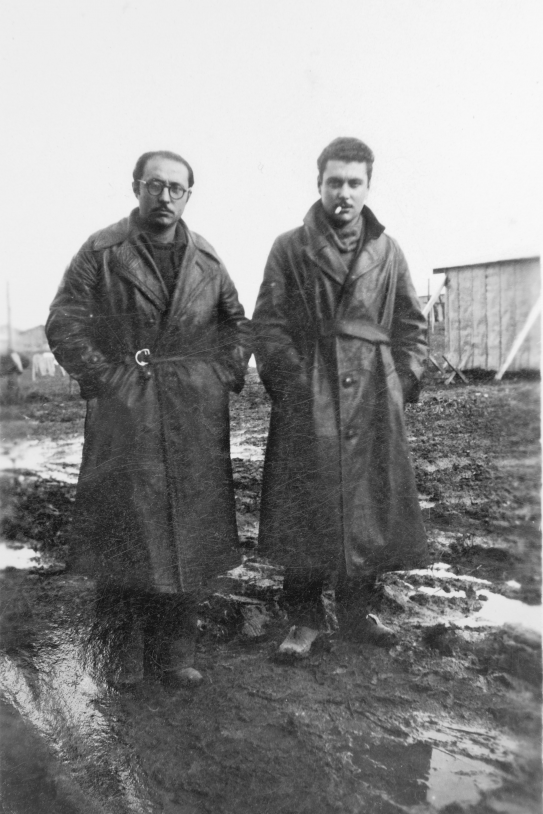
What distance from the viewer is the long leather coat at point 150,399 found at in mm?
2598

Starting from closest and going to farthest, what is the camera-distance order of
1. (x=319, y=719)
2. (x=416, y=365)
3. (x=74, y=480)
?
1. (x=319, y=719)
2. (x=416, y=365)
3. (x=74, y=480)

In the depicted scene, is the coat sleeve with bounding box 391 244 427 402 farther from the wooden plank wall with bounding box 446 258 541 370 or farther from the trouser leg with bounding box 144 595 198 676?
the trouser leg with bounding box 144 595 198 676

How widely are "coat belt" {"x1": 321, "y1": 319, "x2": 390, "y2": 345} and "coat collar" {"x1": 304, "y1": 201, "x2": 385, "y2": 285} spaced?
0.54 ft

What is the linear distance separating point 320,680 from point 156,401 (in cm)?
127

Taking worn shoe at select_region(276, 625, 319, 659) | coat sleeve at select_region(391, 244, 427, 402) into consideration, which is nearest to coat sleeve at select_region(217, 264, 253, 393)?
coat sleeve at select_region(391, 244, 427, 402)

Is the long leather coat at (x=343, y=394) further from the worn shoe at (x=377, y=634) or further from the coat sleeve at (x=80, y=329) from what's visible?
the coat sleeve at (x=80, y=329)

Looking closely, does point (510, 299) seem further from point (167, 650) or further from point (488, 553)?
point (167, 650)

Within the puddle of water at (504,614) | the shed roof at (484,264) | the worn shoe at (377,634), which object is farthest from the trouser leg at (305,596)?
the shed roof at (484,264)

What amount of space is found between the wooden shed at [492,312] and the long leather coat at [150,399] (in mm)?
873

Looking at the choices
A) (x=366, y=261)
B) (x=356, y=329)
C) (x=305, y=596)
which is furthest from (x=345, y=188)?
(x=305, y=596)

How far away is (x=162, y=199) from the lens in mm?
2598

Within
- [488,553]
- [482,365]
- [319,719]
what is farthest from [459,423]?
[319,719]

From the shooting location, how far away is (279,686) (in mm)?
2559

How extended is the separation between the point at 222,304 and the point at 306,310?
346 mm
